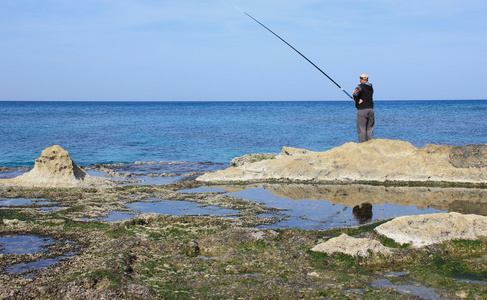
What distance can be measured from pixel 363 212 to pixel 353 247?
2.96 metres

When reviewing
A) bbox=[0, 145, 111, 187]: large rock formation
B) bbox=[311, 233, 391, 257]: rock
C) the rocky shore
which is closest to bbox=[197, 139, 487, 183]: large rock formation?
the rocky shore

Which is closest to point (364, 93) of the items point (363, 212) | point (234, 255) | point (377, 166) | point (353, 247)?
point (377, 166)

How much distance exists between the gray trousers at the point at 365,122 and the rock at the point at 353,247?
7.17m

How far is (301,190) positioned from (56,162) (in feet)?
19.6

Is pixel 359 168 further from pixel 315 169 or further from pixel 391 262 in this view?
pixel 391 262

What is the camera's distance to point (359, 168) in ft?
38.9

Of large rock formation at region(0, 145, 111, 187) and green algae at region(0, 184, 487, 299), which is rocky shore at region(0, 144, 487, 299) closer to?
green algae at region(0, 184, 487, 299)

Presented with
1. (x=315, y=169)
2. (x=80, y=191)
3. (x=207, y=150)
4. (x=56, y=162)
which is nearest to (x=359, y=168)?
(x=315, y=169)

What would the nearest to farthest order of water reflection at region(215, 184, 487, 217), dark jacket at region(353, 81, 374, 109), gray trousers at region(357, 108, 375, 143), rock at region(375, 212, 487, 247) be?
1. rock at region(375, 212, 487, 247)
2. water reflection at region(215, 184, 487, 217)
3. dark jacket at region(353, 81, 374, 109)
4. gray trousers at region(357, 108, 375, 143)

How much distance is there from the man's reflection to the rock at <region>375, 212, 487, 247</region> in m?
1.26

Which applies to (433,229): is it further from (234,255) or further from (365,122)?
(365,122)

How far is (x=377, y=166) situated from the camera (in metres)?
11.8

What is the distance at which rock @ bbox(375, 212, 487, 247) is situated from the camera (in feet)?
20.0

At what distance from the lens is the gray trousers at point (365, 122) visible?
12438 mm
